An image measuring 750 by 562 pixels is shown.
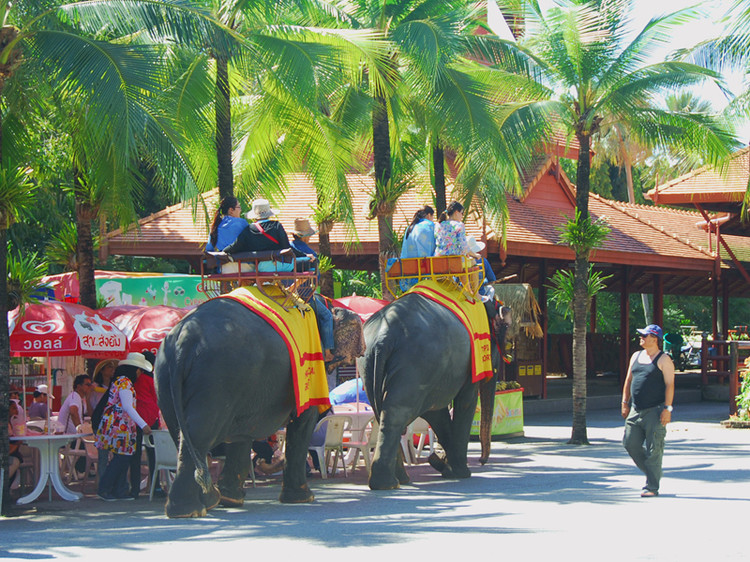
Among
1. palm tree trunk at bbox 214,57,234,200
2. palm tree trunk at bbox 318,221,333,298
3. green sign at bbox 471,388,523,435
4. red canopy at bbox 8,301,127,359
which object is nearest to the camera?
red canopy at bbox 8,301,127,359

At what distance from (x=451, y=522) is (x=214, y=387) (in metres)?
2.36

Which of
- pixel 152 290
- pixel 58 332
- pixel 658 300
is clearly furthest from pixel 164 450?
pixel 658 300

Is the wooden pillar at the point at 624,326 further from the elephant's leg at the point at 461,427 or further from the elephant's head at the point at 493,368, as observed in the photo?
the elephant's leg at the point at 461,427

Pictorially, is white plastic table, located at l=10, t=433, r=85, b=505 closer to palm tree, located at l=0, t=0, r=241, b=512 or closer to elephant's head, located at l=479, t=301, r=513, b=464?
palm tree, located at l=0, t=0, r=241, b=512

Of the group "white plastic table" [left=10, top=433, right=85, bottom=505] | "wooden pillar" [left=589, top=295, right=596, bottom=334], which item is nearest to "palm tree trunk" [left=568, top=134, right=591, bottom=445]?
"white plastic table" [left=10, top=433, right=85, bottom=505]

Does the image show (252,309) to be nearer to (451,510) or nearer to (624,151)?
(451,510)

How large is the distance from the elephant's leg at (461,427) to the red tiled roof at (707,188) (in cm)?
1248

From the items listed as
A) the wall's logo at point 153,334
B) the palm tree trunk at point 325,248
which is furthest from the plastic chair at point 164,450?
the palm tree trunk at point 325,248

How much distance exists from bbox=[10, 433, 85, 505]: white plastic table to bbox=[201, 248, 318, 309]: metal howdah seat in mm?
2392

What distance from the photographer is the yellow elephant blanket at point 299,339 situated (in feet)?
32.6

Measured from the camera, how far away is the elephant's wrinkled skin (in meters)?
9.20

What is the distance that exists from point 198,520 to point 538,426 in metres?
12.0

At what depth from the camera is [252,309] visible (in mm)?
9812

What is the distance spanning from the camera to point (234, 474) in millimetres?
10203
